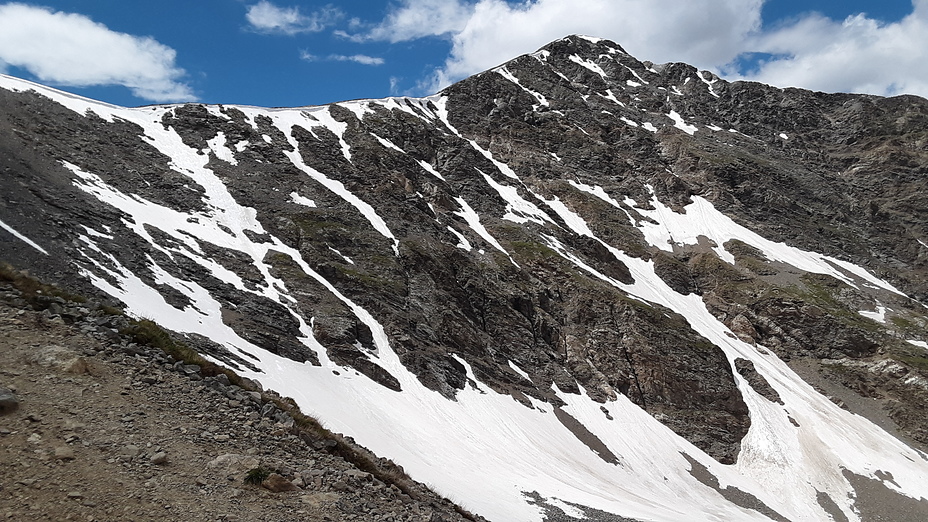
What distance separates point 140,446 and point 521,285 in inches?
2753

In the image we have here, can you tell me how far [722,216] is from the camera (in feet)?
384

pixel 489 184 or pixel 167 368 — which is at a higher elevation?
pixel 489 184

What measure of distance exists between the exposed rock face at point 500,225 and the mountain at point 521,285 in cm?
43

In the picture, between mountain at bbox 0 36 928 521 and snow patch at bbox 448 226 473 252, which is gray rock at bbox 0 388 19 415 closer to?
mountain at bbox 0 36 928 521

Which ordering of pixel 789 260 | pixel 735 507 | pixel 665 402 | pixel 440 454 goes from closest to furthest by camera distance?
pixel 440 454
pixel 735 507
pixel 665 402
pixel 789 260

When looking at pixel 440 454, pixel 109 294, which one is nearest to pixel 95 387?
pixel 109 294

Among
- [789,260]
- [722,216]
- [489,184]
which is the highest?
[722,216]

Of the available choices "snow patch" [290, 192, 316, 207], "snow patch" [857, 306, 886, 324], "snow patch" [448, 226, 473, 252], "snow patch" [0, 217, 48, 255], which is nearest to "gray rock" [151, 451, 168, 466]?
"snow patch" [0, 217, 48, 255]

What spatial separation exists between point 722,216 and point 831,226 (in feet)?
92.3

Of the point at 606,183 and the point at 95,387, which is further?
the point at 606,183

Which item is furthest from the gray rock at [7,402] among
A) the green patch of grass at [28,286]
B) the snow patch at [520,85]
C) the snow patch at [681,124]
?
the snow patch at [681,124]

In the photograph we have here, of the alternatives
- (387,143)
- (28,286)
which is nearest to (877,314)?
(387,143)

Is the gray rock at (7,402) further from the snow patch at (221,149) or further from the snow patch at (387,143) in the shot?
the snow patch at (387,143)

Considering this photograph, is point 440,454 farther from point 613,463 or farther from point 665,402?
point 665,402
